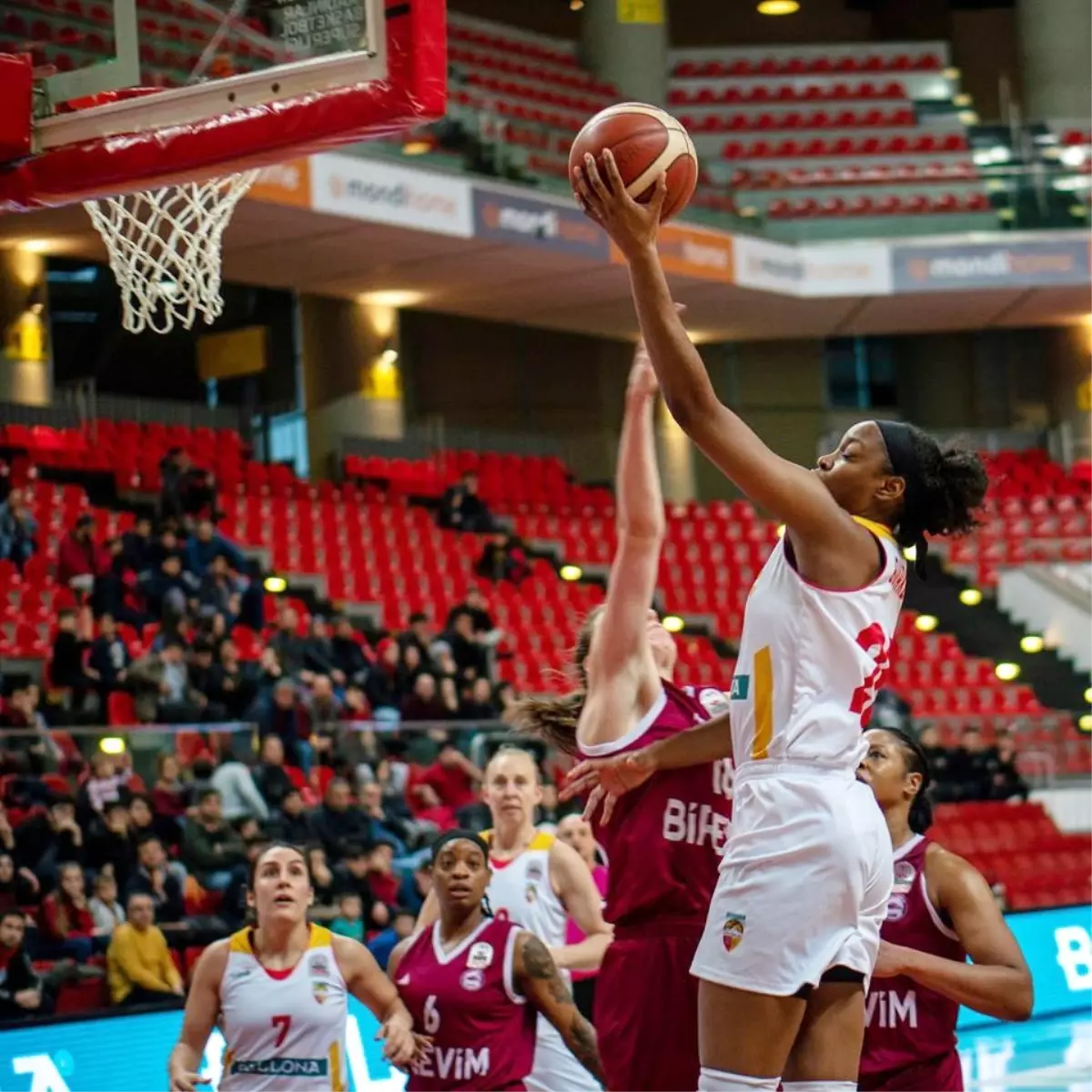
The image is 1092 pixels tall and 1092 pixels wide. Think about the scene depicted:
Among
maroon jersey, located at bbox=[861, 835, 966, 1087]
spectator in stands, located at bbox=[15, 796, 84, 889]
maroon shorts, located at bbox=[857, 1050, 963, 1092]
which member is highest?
maroon jersey, located at bbox=[861, 835, 966, 1087]

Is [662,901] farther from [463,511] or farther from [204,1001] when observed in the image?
[463,511]

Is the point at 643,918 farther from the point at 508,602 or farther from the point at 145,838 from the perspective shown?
the point at 508,602

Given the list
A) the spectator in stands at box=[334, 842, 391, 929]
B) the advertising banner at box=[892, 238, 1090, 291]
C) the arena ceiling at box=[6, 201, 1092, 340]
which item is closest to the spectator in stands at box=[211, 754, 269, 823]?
the spectator in stands at box=[334, 842, 391, 929]

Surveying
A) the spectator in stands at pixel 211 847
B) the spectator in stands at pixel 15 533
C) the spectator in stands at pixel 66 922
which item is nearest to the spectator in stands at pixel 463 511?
the spectator in stands at pixel 15 533

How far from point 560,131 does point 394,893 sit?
453 inches

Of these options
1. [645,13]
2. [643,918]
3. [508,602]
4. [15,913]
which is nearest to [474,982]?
[643,918]

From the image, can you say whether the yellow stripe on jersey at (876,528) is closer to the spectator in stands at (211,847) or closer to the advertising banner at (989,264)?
the spectator in stands at (211,847)

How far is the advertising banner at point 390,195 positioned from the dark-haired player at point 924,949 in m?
12.9

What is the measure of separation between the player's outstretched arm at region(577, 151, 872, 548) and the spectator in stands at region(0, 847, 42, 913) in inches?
268

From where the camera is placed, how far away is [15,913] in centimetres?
945

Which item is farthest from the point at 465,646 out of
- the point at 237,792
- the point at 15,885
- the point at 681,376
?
the point at 681,376

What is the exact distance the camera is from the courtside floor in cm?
1021

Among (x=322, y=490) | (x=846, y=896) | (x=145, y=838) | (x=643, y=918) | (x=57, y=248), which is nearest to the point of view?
(x=846, y=896)

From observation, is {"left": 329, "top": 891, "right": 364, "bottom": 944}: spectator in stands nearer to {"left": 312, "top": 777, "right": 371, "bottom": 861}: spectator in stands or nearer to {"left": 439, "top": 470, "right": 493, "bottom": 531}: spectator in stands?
{"left": 312, "top": 777, "right": 371, "bottom": 861}: spectator in stands
